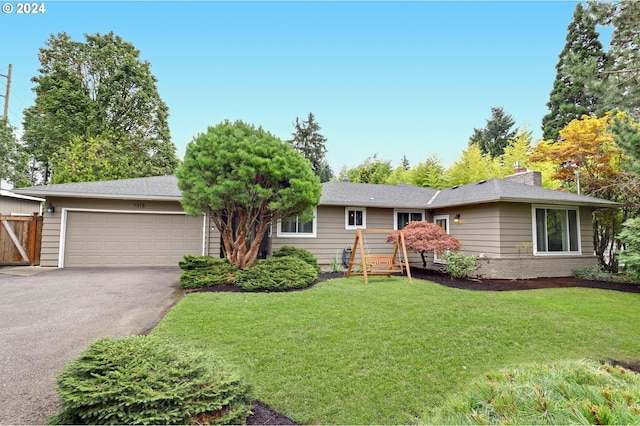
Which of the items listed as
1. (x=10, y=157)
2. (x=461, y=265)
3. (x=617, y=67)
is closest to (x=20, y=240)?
(x=10, y=157)

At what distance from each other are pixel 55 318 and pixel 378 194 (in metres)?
9.90

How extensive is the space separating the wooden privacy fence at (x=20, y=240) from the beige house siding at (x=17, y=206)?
6.42 metres

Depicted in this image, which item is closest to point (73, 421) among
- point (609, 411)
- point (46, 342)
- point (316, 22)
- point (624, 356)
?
point (46, 342)

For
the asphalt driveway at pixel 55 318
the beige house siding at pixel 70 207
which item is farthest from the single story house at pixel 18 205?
the asphalt driveway at pixel 55 318

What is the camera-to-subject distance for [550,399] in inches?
78.4

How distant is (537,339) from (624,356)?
2.93 feet

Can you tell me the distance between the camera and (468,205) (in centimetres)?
1009

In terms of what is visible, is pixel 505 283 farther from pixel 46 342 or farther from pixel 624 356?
pixel 46 342

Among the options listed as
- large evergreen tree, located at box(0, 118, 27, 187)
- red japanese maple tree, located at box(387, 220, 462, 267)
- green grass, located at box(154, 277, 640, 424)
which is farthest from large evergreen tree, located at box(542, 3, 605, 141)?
large evergreen tree, located at box(0, 118, 27, 187)

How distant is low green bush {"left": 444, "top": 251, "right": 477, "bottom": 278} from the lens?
9094 millimetres

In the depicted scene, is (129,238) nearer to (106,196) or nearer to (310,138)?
(106,196)

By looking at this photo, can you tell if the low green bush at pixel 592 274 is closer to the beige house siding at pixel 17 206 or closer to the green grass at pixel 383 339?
the green grass at pixel 383 339

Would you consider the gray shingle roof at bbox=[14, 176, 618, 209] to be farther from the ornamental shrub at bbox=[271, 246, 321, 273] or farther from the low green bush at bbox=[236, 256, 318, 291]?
the low green bush at bbox=[236, 256, 318, 291]

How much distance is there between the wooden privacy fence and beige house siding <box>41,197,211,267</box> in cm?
76
